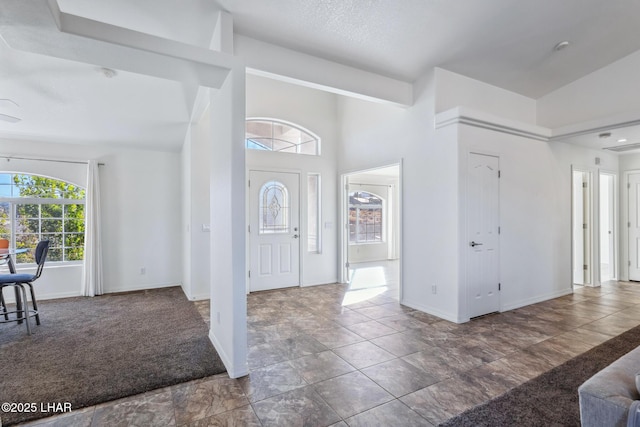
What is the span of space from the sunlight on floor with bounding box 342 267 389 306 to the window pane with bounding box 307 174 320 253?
1.00m

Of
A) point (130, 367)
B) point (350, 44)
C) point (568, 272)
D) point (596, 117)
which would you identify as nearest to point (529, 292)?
point (568, 272)

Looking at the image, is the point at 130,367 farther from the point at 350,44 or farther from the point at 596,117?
the point at 596,117

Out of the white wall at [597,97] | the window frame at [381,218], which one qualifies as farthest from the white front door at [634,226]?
the window frame at [381,218]

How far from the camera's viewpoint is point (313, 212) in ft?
19.2

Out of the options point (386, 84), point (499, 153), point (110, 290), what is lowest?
point (110, 290)

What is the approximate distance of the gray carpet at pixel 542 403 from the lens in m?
1.97

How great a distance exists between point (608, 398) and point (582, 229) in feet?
18.5

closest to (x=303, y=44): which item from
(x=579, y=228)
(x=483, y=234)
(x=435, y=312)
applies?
(x=483, y=234)

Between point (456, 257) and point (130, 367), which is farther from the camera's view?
point (456, 257)

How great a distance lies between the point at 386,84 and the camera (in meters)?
4.14

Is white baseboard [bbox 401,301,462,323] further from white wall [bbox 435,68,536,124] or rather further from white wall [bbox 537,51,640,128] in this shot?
white wall [bbox 537,51,640,128]

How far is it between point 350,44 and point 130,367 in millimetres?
3746

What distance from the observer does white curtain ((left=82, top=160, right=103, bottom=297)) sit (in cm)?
507

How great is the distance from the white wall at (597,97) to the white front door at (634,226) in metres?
2.74
